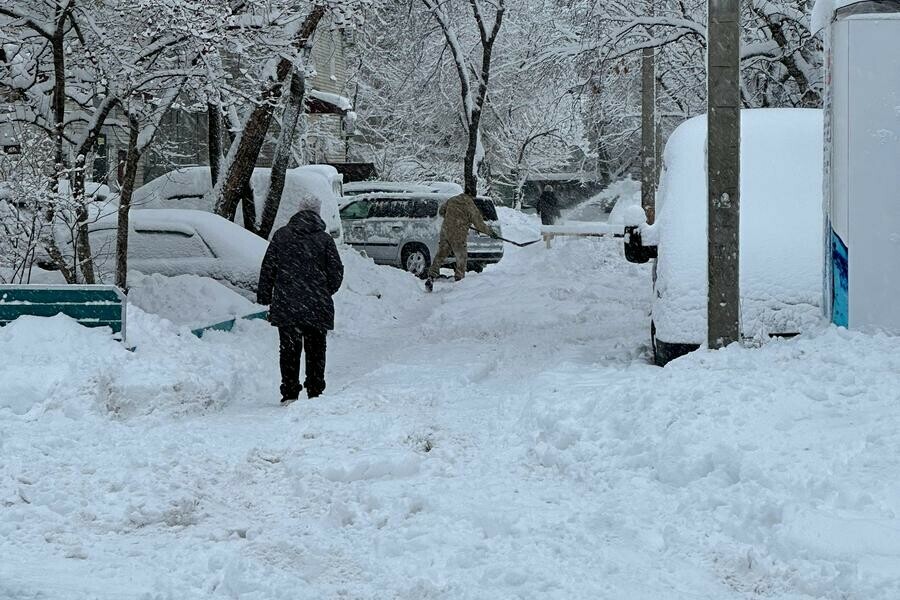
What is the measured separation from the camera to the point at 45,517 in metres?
5.58

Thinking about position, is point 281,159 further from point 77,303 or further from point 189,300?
point 77,303

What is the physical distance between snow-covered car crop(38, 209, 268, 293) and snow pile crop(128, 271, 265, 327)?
798 millimetres

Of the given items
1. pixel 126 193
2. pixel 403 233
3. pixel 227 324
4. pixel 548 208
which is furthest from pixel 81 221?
pixel 548 208

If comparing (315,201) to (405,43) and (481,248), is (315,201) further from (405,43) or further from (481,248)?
(405,43)

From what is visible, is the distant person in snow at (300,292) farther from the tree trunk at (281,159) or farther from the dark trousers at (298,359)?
the tree trunk at (281,159)

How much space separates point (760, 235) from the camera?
8664 mm

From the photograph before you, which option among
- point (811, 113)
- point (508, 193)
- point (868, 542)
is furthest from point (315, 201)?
point (508, 193)

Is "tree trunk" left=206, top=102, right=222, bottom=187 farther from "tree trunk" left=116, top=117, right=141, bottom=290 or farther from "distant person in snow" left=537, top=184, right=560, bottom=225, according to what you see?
"distant person in snow" left=537, top=184, right=560, bottom=225

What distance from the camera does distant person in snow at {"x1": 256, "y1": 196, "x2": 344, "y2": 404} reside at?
29.9 feet

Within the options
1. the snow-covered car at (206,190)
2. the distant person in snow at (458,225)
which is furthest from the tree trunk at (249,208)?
the distant person in snow at (458,225)

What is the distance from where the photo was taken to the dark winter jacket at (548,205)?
48.2 m

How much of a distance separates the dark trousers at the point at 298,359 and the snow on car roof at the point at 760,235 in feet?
9.19

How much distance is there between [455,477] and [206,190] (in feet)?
40.3

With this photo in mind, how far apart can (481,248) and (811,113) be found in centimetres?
1297
